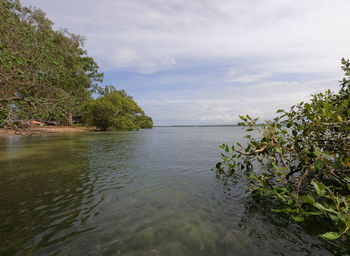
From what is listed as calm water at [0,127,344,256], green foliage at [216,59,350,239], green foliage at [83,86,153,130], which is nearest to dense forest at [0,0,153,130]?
green foliage at [83,86,153,130]

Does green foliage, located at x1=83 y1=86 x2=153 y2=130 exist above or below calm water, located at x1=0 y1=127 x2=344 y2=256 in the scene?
above

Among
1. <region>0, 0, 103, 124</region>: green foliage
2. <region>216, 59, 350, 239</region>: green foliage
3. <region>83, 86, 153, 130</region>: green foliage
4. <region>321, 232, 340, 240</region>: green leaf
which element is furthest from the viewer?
<region>83, 86, 153, 130</region>: green foliage

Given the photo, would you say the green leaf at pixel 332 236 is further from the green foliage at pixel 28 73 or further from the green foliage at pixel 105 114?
the green foliage at pixel 105 114

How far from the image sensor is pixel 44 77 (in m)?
11.9

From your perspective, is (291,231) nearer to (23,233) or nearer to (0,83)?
(23,233)

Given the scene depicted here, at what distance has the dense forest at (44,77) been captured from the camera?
382 inches

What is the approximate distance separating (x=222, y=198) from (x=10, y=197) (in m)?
8.13

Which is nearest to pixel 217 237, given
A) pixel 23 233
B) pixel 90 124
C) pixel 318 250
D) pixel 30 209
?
pixel 318 250

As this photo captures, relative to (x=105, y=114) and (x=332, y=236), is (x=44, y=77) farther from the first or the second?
(x=105, y=114)

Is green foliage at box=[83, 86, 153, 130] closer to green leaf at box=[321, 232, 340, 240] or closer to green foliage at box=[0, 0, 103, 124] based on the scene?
green foliage at box=[0, 0, 103, 124]

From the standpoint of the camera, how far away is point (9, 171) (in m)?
10.5

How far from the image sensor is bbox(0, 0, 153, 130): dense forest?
31.8ft

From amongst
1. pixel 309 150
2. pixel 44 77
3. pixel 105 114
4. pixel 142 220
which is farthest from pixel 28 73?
pixel 105 114

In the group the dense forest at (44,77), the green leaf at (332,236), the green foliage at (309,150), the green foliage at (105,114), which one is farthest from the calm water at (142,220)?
the green foliage at (105,114)
